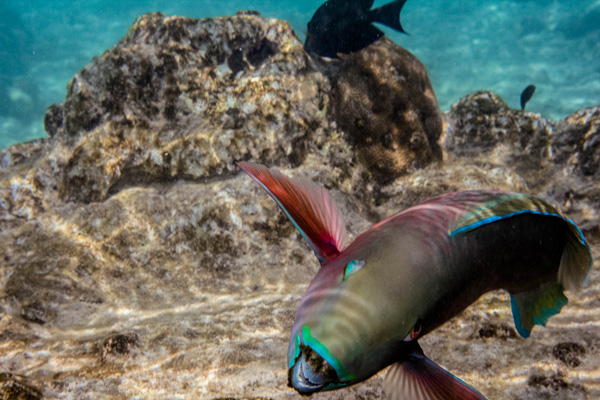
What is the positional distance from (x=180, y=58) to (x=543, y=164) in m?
4.59

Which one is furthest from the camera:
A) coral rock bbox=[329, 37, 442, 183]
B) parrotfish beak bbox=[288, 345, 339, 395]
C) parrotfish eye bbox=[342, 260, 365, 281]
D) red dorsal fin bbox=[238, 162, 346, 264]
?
coral rock bbox=[329, 37, 442, 183]

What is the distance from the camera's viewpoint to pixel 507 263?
1305 mm

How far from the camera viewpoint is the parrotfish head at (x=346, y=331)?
76cm

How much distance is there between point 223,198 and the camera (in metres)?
3.12

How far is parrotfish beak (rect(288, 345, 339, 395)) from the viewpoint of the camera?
0.75 metres

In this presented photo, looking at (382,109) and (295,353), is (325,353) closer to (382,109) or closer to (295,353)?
(295,353)

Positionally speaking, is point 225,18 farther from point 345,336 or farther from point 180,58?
point 345,336

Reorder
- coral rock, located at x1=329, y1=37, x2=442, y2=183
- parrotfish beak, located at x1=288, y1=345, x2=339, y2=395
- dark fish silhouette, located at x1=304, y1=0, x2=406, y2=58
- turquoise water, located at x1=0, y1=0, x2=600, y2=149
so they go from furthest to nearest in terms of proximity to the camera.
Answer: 1. turquoise water, located at x1=0, y1=0, x2=600, y2=149
2. coral rock, located at x1=329, y1=37, x2=442, y2=183
3. dark fish silhouette, located at x1=304, y1=0, x2=406, y2=58
4. parrotfish beak, located at x1=288, y1=345, x2=339, y2=395

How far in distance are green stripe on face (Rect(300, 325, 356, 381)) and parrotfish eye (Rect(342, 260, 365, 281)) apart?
196 millimetres

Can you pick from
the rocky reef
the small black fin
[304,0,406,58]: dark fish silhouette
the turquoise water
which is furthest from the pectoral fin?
the turquoise water

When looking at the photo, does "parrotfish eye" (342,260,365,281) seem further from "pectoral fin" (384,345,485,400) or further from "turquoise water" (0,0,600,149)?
"turquoise water" (0,0,600,149)

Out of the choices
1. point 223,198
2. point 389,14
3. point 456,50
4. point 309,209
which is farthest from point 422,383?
point 456,50

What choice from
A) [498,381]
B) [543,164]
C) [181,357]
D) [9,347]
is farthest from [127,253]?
[543,164]

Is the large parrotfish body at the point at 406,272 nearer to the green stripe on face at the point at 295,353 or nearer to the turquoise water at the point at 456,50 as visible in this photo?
the green stripe on face at the point at 295,353
